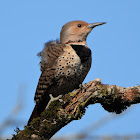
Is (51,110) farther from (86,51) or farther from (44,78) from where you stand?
(86,51)

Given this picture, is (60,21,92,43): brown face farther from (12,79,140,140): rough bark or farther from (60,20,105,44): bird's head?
(12,79,140,140): rough bark

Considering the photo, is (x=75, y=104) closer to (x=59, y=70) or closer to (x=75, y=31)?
(x=59, y=70)

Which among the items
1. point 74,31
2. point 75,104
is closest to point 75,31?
point 74,31

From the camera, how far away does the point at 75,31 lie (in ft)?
19.7

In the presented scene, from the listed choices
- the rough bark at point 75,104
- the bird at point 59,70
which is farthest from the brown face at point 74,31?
the rough bark at point 75,104

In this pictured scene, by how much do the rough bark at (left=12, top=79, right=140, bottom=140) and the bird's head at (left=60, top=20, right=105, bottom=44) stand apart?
5.45 ft

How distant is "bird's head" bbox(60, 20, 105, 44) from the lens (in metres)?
5.94

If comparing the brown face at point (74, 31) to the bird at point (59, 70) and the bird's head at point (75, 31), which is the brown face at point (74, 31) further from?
the bird at point (59, 70)

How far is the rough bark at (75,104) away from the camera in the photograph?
4.12 meters

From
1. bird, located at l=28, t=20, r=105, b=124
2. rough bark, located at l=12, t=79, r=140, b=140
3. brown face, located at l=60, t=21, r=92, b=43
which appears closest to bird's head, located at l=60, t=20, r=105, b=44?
brown face, located at l=60, t=21, r=92, b=43

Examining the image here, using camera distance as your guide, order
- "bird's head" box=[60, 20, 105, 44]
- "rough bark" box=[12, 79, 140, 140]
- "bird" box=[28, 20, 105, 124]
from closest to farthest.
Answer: "rough bark" box=[12, 79, 140, 140] → "bird" box=[28, 20, 105, 124] → "bird's head" box=[60, 20, 105, 44]

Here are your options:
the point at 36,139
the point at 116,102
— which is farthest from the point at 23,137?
the point at 116,102

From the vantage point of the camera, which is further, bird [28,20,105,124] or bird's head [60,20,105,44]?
bird's head [60,20,105,44]

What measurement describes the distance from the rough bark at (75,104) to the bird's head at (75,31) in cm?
166
